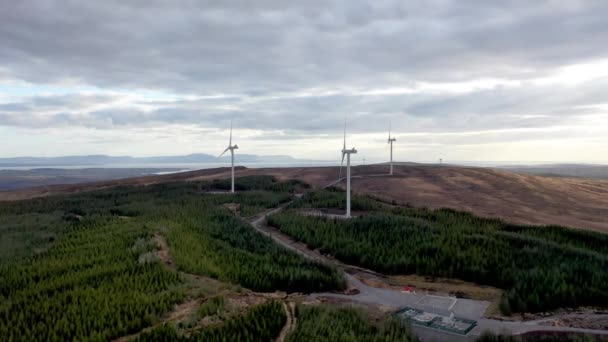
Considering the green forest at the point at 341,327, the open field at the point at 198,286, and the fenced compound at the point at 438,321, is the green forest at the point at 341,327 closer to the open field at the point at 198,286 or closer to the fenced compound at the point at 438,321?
the open field at the point at 198,286

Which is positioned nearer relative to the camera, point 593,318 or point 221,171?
point 593,318

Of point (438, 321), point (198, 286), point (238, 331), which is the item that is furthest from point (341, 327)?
point (198, 286)

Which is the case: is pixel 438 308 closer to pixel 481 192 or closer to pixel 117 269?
pixel 117 269

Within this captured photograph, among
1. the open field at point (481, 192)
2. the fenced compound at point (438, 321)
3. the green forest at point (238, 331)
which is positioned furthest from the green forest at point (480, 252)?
the open field at point (481, 192)

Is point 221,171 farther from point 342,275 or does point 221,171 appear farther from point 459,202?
point 342,275

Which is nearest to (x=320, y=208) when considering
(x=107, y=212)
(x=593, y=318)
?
(x=107, y=212)
